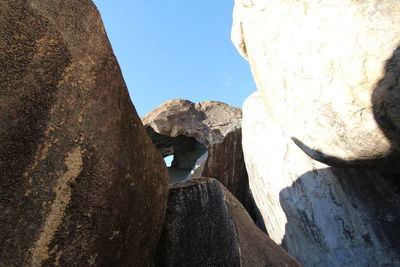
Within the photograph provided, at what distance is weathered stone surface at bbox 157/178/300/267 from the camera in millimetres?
1292

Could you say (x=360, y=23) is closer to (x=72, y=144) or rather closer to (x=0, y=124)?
(x=72, y=144)

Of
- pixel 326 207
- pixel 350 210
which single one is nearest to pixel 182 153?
pixel 326 207

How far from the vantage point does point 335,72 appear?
2.02 metres

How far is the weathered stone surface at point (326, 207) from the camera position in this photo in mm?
2436

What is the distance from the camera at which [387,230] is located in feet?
7.88

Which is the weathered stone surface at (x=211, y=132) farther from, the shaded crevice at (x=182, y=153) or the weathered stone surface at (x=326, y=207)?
the weathered stone surface at (x=326, y=207)

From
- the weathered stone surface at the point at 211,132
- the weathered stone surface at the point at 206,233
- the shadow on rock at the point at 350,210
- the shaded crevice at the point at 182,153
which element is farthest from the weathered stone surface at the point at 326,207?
the shaded crevice at the point at 182,153

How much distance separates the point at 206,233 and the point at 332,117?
4.31 feet

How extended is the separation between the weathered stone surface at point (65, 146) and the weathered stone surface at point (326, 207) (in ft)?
6.74

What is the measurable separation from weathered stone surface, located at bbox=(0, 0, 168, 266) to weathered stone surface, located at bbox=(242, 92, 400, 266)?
2.05 metres

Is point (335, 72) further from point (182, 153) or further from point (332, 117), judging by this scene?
point (182, 153)

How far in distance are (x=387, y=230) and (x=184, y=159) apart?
234 inches

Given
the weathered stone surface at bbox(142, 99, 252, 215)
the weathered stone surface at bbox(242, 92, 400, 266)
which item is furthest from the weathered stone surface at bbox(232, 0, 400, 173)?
the weathered stone surface at bbox(142, 99, 252, 215)

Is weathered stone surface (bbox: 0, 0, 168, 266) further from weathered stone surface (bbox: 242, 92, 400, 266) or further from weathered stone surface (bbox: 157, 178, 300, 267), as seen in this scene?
weathered stone surface (bbox: 242, 92, 400, 266)
